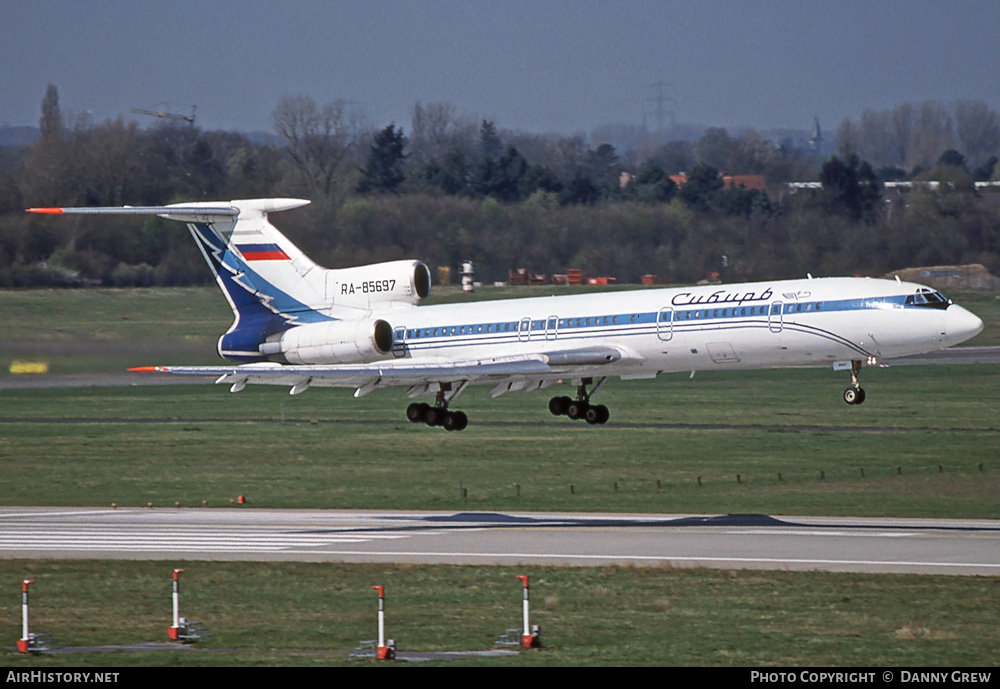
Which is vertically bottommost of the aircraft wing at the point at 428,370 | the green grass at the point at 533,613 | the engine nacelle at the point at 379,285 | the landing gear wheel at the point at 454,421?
the green grass at the point at 533,613

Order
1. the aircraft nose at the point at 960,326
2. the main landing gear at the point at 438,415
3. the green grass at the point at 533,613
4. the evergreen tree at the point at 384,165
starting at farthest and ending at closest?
the evergreen tree at the point at 384,165
the main landing gear at the point at 438,415
the aircraft nose at the point at 960,326
the green grass at the point at 533,613

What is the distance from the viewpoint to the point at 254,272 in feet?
165

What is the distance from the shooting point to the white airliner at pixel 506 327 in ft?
140

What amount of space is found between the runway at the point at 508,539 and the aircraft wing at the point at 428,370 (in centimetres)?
502

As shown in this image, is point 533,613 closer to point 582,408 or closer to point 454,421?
point 582,408

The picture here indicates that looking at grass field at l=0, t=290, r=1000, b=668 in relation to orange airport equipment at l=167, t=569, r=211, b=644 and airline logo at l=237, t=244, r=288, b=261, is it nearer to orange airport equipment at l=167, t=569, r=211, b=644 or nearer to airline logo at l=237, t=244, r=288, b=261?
orange airport equipment at l=167, t=569, r=211, b=644

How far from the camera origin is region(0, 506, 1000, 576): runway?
1617 inches

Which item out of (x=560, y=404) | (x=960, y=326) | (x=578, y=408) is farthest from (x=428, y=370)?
(x=960, y=326)

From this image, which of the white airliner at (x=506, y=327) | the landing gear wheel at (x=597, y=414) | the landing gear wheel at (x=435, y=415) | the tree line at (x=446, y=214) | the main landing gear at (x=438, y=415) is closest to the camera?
the white airliner at (x=506, y=327)

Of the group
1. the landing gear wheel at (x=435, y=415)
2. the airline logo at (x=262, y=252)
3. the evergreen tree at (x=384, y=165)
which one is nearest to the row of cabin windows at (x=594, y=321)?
the landing gear wheel at (x=435, y=415)

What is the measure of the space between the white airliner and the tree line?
597 inches

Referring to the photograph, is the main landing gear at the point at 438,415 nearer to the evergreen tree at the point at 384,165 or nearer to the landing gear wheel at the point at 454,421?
the landing gear wheel at the point at 454,421

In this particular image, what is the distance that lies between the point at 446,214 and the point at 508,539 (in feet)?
170

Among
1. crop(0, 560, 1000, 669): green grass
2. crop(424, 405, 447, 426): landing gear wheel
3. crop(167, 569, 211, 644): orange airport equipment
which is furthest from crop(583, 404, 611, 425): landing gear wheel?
crop(167, 569, 211, 644): orange airport equipment
